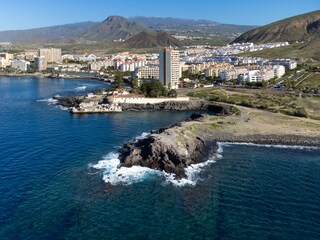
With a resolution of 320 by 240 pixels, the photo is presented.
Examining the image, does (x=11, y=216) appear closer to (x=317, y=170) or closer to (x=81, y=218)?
(x=81, y=218)

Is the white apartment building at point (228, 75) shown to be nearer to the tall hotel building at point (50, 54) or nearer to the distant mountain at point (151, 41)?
the tall hotel building at point (50, 54)

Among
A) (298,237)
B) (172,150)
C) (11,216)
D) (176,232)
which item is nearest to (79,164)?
(172,150)

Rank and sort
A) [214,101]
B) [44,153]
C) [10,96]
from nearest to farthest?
[44,153]
[214,101]
[10,96]

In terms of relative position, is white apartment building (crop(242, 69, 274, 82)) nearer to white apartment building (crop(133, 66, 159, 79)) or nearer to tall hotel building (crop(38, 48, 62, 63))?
white apartment building (crop(133, 66, 159, 79))

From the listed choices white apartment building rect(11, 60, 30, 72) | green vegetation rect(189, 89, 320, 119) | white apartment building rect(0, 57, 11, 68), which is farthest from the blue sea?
white apartment building rect(0, 57, 11, 68)

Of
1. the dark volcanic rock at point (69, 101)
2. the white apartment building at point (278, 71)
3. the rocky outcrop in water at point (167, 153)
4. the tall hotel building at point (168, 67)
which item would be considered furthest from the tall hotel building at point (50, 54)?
the rocky outcrop in water at point (167, 153)

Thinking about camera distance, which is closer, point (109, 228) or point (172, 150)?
point (109, 228)

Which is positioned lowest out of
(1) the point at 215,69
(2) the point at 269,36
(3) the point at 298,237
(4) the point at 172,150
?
(3) the point at 298,237
